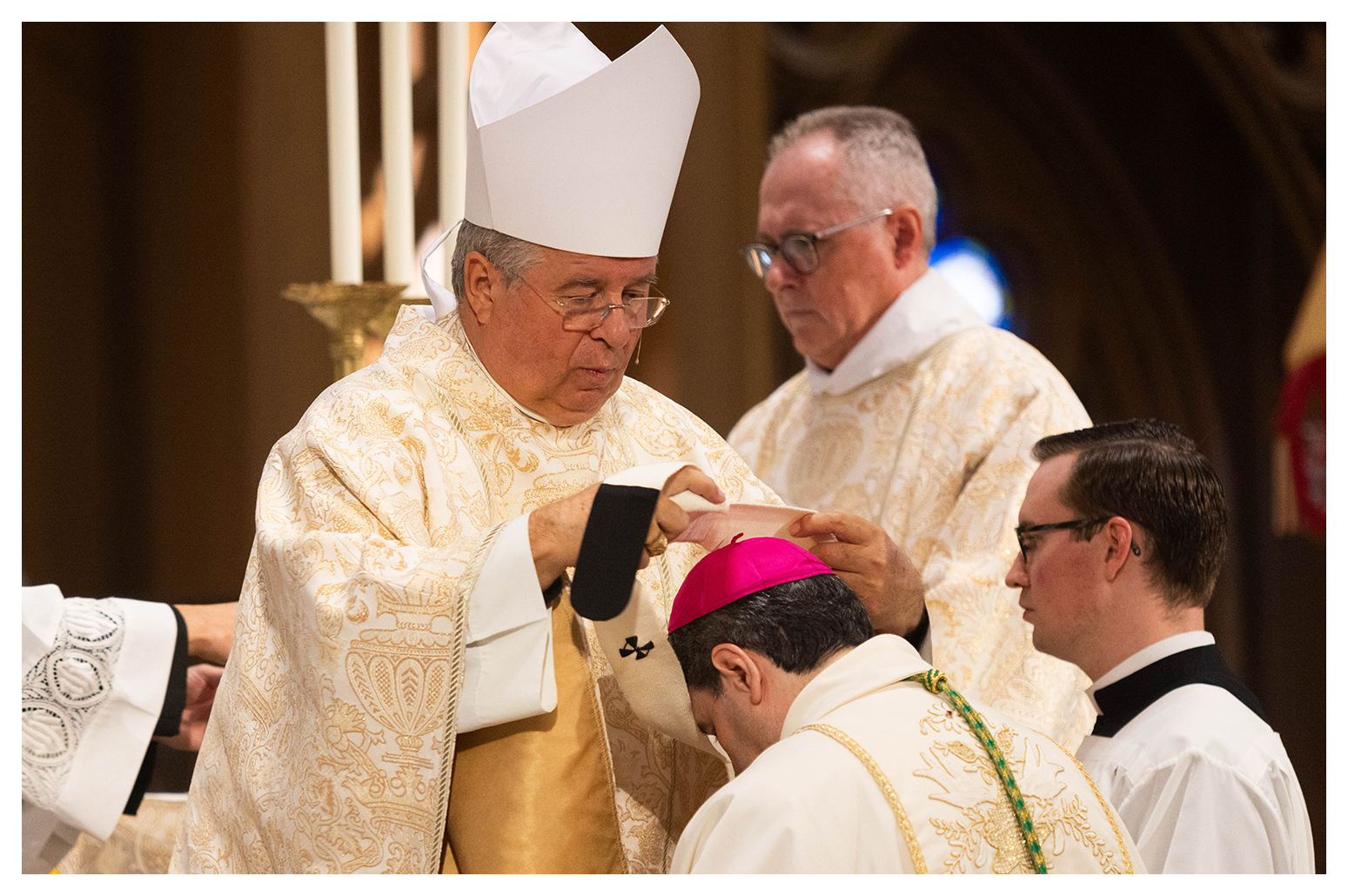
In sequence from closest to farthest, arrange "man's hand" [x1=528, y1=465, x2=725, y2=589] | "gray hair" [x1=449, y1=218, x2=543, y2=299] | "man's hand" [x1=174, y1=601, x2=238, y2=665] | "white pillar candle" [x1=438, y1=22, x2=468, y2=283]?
1. "man's hand" [x1=528, y1=465, x2=725, y2=589]
2. "gray hair" [x1=449, y1=218, x2=543, y2=299]
3. "white pillar candle" [x1=438, y1=22, x2=468, y2=283]
4. "man's hand" [x1=174, y1=601, x2=238, y2=665]

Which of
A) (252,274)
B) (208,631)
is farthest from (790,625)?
(252,274)

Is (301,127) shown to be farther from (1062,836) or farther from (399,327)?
(1062,836)

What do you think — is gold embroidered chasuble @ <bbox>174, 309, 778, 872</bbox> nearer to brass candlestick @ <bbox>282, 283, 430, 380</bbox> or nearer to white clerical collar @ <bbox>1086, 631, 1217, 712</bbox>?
brass candlestick @ <bbox>282, 283, 430, 380</bbox>

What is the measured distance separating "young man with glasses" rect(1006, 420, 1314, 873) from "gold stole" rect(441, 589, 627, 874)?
90cm

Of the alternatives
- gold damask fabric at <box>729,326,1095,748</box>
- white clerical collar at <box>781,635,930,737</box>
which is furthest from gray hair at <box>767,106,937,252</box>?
white clerical collar at <box>781,635,930,737</box>

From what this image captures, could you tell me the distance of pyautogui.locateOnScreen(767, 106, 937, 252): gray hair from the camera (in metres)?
4.18

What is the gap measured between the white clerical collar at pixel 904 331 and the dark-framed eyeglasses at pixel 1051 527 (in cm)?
134

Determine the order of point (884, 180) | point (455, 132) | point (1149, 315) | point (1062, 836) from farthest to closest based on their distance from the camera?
point (1149, 315) → point (884, 180) → point (455, 132) → point (1062, 836)

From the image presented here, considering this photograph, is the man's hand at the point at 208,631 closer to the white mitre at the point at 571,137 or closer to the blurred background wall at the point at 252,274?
the white mitre at the point at 571,137

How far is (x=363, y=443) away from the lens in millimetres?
2549

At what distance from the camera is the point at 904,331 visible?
4164mm

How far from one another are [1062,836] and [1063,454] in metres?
0.94

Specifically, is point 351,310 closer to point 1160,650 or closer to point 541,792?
point 541,792
